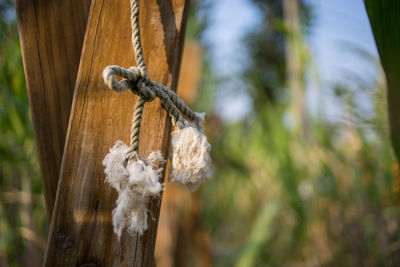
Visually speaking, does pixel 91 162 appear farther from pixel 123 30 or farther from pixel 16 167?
pixel 16 167

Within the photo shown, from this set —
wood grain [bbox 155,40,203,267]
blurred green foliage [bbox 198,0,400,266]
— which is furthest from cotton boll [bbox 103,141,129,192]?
wood grain [bbox 155,40,203,267]

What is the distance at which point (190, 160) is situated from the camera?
0.38m

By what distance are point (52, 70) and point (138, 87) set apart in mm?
178

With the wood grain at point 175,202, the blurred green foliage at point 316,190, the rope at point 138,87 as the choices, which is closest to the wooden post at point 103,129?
the rope at point 138,87

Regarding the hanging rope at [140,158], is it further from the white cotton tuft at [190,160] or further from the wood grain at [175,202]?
the wood grain at [175,202]

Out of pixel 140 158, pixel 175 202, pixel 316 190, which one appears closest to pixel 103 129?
pixel 140 158

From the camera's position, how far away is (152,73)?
42cm

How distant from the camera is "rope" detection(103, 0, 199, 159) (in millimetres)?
331

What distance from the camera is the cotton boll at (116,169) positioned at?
0.33 metres

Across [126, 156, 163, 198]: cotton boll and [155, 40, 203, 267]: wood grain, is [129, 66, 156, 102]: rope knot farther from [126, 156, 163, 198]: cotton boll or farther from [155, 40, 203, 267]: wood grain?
[155, 40, 203, 267]: wood grain

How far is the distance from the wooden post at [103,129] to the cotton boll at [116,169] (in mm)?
53

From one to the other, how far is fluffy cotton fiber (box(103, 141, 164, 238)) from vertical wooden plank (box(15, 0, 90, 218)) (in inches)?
6.0

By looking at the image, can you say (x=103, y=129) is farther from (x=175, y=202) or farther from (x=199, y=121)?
(x=175, y=202)

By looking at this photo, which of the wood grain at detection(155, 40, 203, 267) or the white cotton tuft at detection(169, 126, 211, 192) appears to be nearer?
the white cotton tuft at detection(169, 126, 211, 192)
